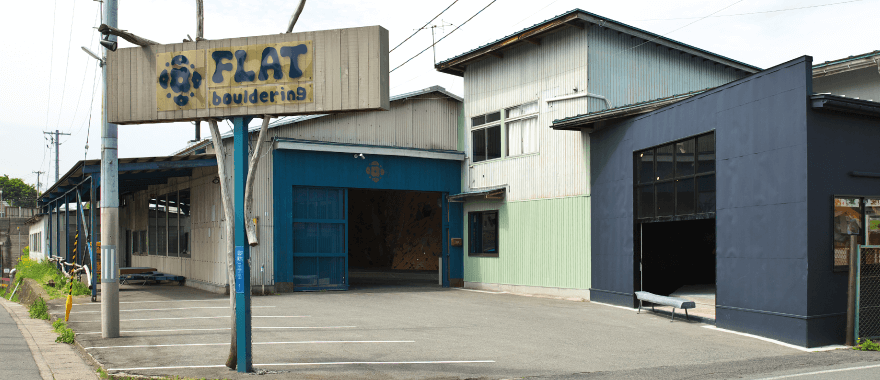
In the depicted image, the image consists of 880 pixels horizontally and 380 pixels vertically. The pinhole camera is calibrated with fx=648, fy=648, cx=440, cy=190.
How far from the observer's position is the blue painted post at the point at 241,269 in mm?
7910

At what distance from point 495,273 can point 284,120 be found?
7952 millimetres

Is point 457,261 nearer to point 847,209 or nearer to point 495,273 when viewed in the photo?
point 495,273

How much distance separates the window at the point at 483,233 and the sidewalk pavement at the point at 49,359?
12.2m

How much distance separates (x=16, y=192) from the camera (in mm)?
93812

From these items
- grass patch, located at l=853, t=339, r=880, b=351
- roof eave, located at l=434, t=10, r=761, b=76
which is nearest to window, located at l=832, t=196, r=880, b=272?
grass patch, located at l=853, t=339, r=880, b=351

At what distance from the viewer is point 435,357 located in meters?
9.28

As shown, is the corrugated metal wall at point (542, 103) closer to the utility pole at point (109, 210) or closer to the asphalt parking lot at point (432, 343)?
the asphalt parking lot at point (432, 343)

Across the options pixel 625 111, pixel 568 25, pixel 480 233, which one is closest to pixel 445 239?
pixel 480 233

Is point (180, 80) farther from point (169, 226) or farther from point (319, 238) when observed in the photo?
point (169, 226)

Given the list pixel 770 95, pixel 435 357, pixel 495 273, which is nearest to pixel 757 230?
pixel 770 95

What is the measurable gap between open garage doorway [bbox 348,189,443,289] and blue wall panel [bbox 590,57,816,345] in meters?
17.2

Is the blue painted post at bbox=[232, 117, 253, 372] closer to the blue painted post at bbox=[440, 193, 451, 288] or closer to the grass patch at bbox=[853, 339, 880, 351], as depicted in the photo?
the grass patch at bbox=[853, 339, 880, 351]

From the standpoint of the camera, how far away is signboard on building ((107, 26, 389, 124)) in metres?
8.01

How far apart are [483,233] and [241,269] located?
1368 cm
